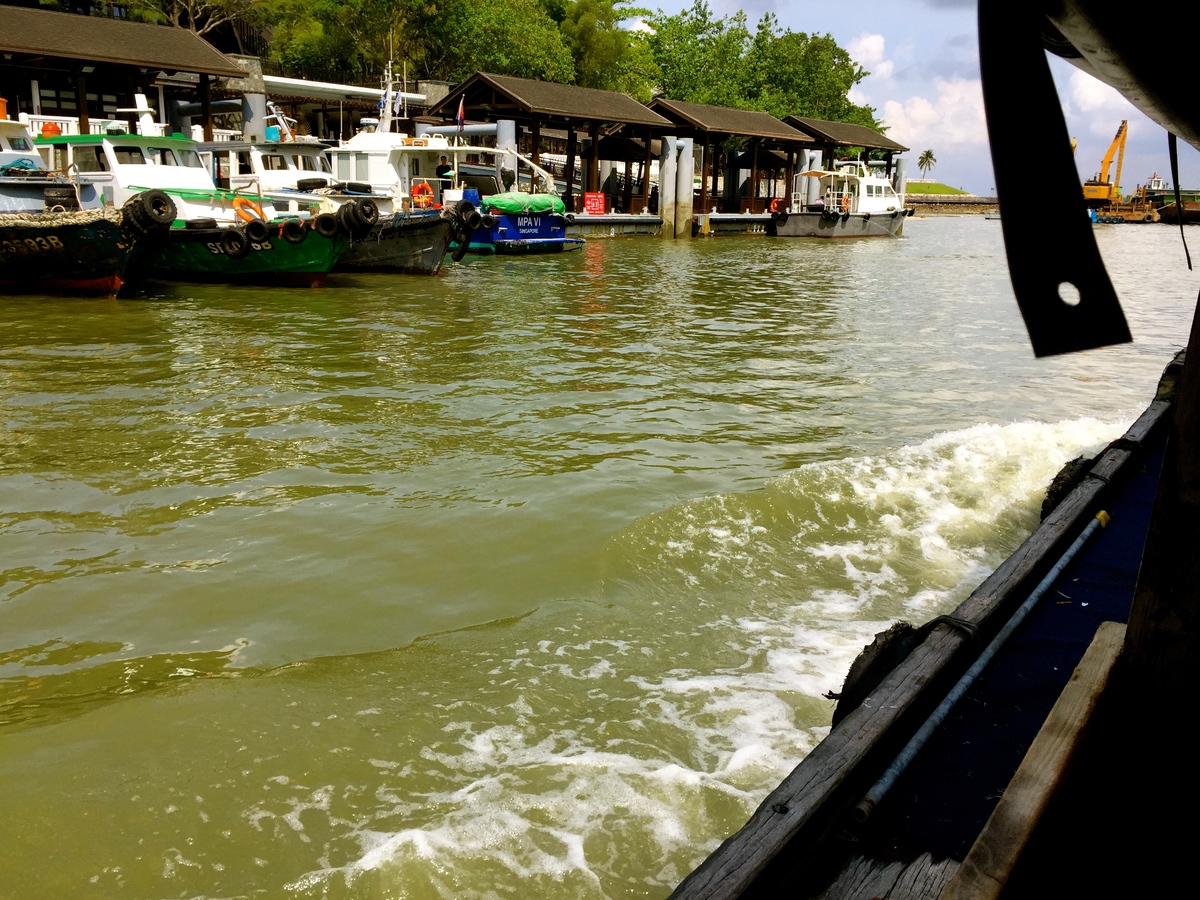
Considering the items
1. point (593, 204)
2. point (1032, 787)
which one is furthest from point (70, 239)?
point (593, 204)

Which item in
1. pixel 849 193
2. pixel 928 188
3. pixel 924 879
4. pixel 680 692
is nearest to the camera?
pixel 924 879

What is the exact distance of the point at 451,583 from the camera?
16.2ft

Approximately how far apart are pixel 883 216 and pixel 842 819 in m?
38.3

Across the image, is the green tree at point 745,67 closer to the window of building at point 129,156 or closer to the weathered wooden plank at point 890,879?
the window of building at point 129,156

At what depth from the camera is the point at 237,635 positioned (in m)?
4.34

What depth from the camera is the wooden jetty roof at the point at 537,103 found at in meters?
28.7

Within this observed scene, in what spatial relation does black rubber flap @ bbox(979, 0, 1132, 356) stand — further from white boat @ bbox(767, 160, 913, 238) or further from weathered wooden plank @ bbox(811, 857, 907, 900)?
white boat @ bbox(767, 160, 913, 238)

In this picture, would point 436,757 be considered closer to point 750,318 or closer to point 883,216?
point 750,318

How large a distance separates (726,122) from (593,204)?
29.4ft

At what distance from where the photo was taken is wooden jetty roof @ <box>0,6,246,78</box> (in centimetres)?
2228

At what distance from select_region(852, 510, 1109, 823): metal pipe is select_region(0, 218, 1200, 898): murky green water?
2.69ft

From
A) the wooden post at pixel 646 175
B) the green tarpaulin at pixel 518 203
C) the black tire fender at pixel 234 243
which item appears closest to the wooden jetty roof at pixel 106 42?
the green tarpaulin at pixel 518 203

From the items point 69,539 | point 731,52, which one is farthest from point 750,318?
point 731,52

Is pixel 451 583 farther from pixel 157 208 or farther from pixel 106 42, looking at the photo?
pixel 106 42
